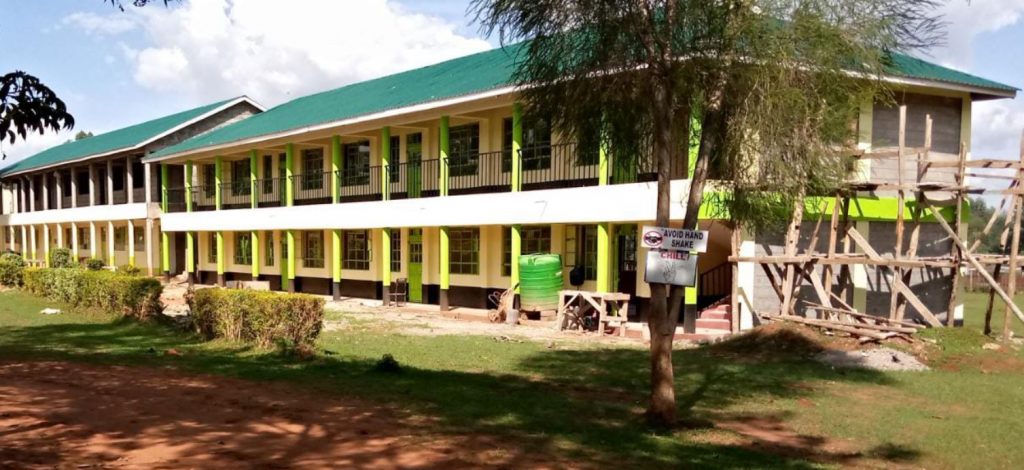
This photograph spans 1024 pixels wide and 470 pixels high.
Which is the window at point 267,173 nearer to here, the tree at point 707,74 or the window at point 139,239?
the window at point 139,239

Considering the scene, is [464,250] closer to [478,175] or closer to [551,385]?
[478,175]

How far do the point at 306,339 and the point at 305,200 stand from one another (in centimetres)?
1733

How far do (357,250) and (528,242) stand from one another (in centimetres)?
790

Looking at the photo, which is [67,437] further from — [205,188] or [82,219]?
[82,219]

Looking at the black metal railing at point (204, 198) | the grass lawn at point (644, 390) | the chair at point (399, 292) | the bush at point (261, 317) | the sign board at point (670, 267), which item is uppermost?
the black metal railing at point (204, 198)

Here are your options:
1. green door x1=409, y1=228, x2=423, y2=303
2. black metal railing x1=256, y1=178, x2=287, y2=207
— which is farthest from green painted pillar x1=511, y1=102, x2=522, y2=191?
black metal railing x1=256, y1=178, x2=287, y2=207

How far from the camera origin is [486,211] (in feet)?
64.9

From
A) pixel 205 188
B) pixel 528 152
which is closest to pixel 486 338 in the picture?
pixel 528 152

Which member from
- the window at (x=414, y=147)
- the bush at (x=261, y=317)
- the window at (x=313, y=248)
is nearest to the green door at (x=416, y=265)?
the window at (x=414, y=147)

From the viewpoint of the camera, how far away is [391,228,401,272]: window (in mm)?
25375

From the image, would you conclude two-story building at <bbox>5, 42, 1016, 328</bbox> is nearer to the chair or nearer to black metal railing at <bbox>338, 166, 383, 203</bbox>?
black metal railing at <bbox>338, 166, 383, 203</bbox>

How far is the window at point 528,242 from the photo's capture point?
21344 millimetres

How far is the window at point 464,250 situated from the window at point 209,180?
1515 centimetres

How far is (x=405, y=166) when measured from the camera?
2430 centimetres
